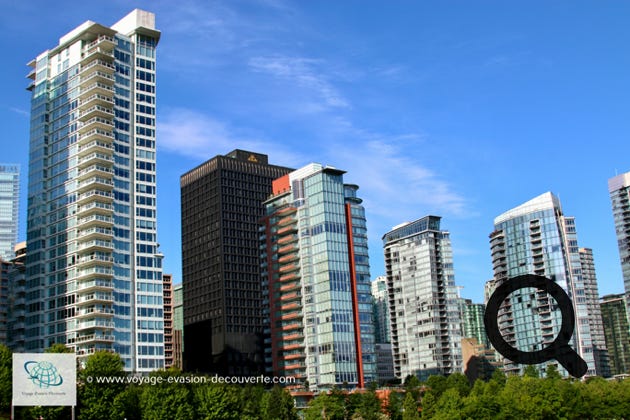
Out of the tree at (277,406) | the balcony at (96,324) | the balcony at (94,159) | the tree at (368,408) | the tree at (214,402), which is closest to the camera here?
the tree at (214,402)

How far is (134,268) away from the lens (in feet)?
548

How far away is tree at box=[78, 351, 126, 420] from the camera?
408 feet

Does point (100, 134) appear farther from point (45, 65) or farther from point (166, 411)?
point (166, 411)

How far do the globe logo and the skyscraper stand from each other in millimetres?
43718

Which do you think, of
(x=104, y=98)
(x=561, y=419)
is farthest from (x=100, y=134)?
(x=561, y=419)

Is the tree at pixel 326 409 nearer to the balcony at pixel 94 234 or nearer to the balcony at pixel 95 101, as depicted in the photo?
the balcony at pixel 94 234

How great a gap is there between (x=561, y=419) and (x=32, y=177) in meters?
130

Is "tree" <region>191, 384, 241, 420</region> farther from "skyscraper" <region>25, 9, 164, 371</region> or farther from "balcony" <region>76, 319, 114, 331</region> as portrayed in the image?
"balcony" <region>76, 319, 114, 331</region>

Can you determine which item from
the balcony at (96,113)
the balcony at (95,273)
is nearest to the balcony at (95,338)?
the balcony at (95,273)

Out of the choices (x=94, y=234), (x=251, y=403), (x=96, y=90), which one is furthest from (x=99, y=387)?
(x=96, y=90)

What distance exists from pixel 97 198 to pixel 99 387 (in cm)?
5109

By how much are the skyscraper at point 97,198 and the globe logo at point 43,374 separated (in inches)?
1721

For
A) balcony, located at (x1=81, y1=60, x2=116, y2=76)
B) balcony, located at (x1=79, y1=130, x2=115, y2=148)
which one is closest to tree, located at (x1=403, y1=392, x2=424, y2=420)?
balcony, located at (x1=79, y1=130, x2=115, y2=148)

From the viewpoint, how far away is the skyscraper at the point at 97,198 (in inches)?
6353
